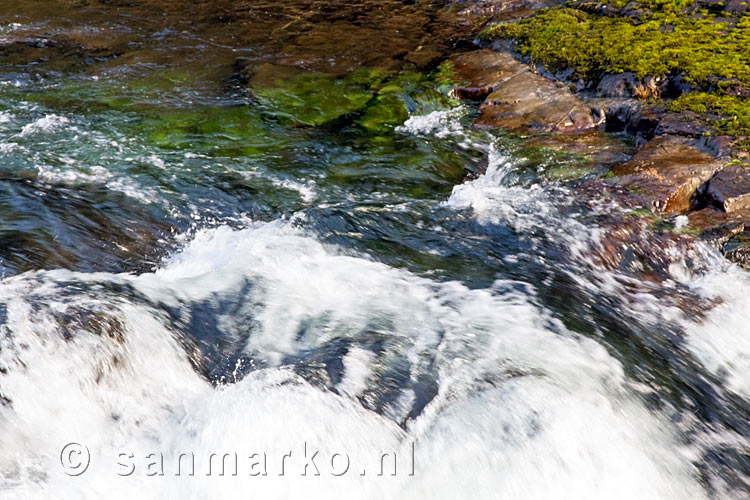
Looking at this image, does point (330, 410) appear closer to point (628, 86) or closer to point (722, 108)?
point (722, 108)

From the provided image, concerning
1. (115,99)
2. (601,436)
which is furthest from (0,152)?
(601,436)

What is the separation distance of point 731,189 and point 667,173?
1.98 feet

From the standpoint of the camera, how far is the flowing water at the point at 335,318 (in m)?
3.15

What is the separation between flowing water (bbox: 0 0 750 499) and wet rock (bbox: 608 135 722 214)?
394 mm

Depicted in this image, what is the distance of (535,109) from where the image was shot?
765cm

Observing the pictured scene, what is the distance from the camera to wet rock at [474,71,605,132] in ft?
23.8

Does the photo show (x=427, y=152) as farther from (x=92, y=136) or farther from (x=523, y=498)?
(x=523, y=498)

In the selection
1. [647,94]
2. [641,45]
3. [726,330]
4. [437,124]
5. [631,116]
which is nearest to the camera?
[726,330]

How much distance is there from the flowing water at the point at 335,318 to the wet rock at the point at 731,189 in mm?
627

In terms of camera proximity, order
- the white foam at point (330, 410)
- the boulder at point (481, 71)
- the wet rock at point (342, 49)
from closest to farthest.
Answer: the white foam at point (330, 410) → the boulder at point (481, 71) → the wet rock at point (342, 49)

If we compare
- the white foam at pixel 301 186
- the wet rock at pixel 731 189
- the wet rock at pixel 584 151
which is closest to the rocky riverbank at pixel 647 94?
the wet rock at pixel 731 189

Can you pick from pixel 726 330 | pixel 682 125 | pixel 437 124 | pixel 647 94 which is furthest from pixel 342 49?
pixel 726 330

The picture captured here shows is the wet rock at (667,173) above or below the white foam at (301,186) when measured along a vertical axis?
above

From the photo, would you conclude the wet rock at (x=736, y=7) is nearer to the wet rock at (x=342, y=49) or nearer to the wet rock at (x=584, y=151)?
the wet rock at (x=584, y=151)
